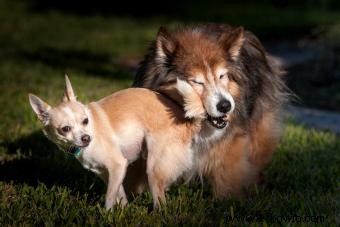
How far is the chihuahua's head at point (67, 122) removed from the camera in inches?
186

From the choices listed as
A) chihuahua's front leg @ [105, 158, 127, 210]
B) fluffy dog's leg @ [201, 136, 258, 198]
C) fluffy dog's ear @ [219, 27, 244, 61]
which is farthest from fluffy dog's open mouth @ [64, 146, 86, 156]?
fluffy dog's ear @ [219, 27, 244, 61]

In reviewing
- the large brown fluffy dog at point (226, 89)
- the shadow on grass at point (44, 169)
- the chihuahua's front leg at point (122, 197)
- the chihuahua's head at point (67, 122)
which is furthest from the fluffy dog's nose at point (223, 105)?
the shadow on grass at point (44, 169)

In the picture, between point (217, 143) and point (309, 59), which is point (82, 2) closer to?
point (309, 59)

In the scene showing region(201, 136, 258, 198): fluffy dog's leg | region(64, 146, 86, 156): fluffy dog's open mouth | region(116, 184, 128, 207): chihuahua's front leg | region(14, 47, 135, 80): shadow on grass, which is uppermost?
region(64, 146, 86, 156): fluffy dog's open mouth

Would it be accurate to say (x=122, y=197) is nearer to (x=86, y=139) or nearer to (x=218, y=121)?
(x=86, y=139)

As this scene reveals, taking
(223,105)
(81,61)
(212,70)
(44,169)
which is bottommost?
(81,61)

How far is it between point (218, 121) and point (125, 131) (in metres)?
0.70

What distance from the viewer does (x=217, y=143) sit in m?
5.50

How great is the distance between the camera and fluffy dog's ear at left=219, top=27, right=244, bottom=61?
17.3 ft

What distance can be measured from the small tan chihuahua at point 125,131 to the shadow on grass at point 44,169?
82 centimetres

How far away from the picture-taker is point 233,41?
5.29m

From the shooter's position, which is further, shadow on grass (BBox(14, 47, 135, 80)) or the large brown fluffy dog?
shadow on grass (BBox(14, 47, 135, 80))

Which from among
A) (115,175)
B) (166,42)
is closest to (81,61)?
(166,42)

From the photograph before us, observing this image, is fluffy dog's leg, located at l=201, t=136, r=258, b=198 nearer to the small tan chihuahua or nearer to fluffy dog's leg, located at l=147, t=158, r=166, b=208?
the small tan chihuahua
